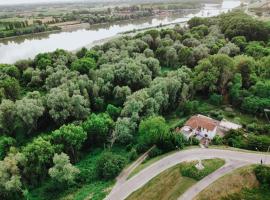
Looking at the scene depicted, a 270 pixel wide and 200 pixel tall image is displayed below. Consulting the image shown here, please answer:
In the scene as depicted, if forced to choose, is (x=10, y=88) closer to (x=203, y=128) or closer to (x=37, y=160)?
(x=37, y=160)

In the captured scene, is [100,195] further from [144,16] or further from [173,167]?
[144,16]

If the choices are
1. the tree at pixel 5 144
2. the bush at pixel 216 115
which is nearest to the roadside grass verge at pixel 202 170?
the bush at pixel 216 115

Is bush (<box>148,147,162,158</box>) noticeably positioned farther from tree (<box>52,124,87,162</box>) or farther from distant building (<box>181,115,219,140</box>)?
tree (<box>52,124,87,162</box>)

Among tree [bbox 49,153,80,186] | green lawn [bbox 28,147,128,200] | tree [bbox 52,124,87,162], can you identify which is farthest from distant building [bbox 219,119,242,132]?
tree [bbox 49,153,80,186]

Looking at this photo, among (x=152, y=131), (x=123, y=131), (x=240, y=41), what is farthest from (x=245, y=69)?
(x=123, y=131)

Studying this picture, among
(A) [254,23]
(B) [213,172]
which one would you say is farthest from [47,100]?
(A) [254,23]
